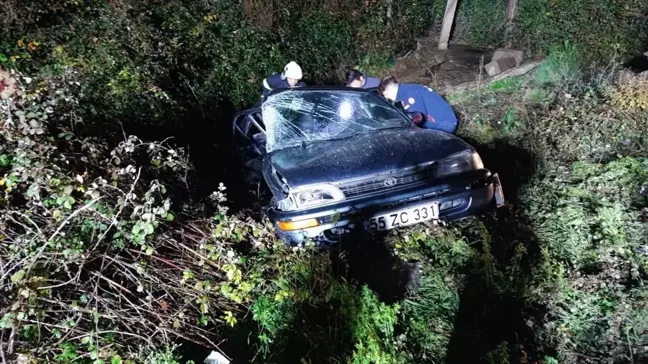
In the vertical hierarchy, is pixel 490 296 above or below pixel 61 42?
below

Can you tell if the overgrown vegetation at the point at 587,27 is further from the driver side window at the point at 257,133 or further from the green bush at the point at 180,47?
the driver side window at the point at 257,133

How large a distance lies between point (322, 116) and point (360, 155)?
802mm

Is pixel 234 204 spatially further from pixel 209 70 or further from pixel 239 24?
pixel 239 24

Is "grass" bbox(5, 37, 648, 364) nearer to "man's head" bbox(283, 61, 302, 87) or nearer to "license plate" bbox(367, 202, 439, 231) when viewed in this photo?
"license plate" bbox(367, 202, 439, 231)

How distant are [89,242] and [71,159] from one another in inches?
30.4

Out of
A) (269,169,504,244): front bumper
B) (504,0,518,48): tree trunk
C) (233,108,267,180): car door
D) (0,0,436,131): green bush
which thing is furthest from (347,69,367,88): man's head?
(504,0,518,48): tree trunk

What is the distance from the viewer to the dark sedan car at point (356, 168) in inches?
146

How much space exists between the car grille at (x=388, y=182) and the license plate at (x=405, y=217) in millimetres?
207

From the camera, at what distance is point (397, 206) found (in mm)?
3744

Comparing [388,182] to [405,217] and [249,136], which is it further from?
[249,136]

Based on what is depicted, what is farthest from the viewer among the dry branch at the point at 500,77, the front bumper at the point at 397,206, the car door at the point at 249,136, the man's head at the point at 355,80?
the dry branch at the point at 500,77

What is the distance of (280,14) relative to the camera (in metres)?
8.37

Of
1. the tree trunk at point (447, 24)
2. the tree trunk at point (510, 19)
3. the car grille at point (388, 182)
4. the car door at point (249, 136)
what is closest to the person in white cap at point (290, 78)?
the car door at point (249, 136)

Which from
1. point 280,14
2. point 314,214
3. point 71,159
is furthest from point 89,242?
point 280,14
